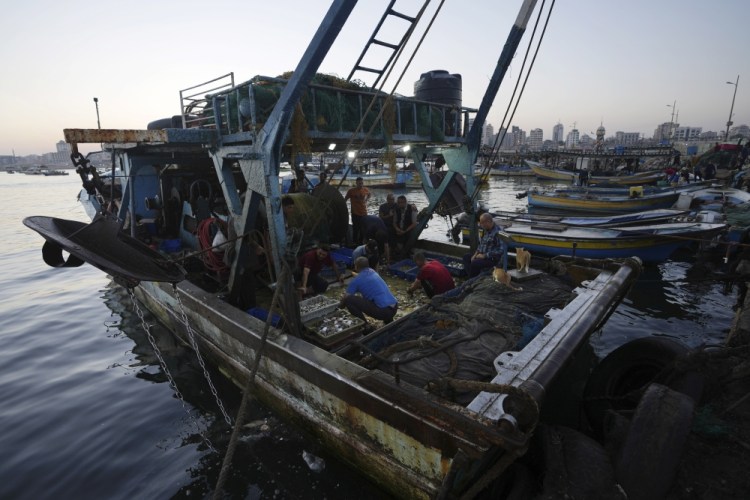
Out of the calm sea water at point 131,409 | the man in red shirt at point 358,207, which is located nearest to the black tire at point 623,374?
the calm sea water at point 131,409

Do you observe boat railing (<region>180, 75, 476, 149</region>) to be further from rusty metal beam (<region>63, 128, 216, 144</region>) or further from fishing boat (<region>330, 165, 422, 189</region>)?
fishing boat (<region>330, 165, 422, 189</region>)

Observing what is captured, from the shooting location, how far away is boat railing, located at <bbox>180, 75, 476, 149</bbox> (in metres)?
6.36

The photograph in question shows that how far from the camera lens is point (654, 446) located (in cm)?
308

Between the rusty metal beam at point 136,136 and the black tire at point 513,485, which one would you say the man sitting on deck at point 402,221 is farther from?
the black tire at point 513,485

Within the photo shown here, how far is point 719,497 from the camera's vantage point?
9.60 feet

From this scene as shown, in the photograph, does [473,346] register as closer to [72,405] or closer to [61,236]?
[61,236]

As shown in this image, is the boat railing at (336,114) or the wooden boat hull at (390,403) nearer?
the wooden boat hull at (390,403)

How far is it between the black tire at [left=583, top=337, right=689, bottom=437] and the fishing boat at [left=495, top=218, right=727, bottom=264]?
671 cm

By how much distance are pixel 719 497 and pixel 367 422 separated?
3004mm

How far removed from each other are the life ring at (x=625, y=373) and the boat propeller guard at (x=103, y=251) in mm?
5657

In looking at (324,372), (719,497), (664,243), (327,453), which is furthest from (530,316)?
(664,243)

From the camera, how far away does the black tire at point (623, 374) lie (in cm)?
463

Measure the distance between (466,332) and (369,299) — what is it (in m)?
1.87

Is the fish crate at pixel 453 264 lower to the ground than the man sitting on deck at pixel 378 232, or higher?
lower
